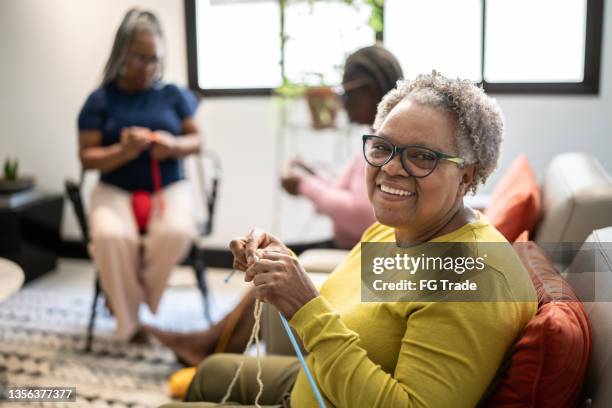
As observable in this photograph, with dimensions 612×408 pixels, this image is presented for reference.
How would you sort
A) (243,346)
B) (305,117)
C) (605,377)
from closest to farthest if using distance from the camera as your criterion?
(605,377) < (243,346) < (305,117)

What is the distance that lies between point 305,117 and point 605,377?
274 centimetres

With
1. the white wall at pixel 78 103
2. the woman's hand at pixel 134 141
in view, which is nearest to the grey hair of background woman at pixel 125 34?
the woman's hand at pixel 134 141

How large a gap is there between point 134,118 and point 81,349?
998 mm

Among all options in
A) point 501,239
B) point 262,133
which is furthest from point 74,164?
point 501,239

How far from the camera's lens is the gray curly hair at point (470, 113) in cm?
119

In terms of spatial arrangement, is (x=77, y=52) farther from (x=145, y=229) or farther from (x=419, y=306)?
(x=419, y=306)

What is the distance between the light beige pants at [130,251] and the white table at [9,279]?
1.71 ft

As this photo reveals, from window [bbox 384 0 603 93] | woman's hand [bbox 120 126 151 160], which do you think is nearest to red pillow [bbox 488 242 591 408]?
woman's hand [bbox 120 126 151 160]

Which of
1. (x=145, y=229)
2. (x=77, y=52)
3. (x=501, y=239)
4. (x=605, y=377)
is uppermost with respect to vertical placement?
(x=77, y=52)

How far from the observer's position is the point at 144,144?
2.83 m

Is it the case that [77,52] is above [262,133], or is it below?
above

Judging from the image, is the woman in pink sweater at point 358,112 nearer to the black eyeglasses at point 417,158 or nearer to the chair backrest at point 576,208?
the chair backrest at point 576,208

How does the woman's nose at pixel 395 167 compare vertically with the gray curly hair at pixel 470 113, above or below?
below

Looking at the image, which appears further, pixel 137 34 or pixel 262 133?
pixel 262 133
